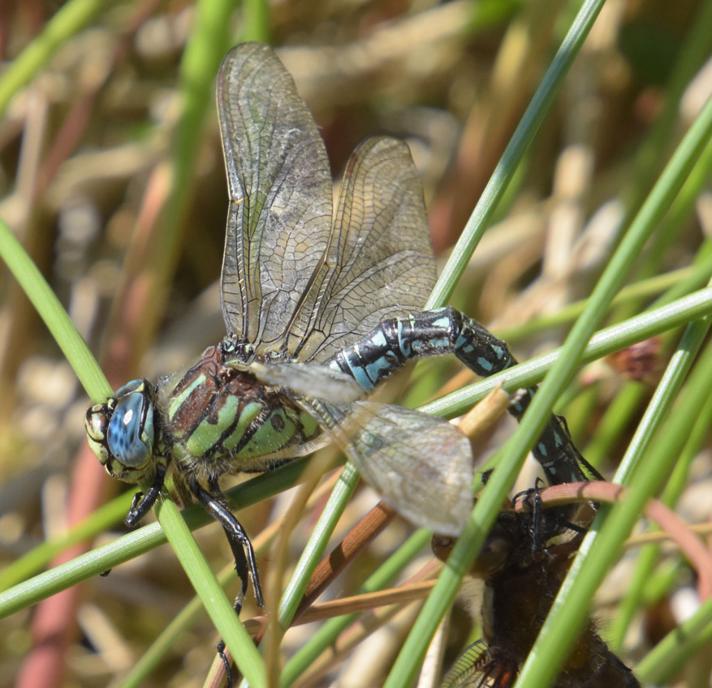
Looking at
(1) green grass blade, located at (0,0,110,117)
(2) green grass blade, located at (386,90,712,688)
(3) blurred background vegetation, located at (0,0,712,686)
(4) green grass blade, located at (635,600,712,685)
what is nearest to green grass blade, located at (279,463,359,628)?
(2) green grass blade, located at (386,90,712,688)

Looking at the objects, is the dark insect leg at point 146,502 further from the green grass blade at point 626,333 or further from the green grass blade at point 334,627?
the green grass blade at point 626,333

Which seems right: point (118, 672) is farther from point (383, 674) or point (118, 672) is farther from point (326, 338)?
point (326, 338)

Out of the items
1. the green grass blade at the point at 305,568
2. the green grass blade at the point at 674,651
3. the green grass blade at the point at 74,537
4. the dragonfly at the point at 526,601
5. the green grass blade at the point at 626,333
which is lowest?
the green grass blade at the point at 674,651

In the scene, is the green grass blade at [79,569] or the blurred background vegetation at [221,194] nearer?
the green grass blade at [79,569]

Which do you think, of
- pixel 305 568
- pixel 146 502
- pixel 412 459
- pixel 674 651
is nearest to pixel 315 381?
pixel 412 459

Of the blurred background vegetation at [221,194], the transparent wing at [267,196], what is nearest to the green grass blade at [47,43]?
the blurred background vegetation at [221,194]

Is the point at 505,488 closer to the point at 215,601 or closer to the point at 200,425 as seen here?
the point at 215,601
